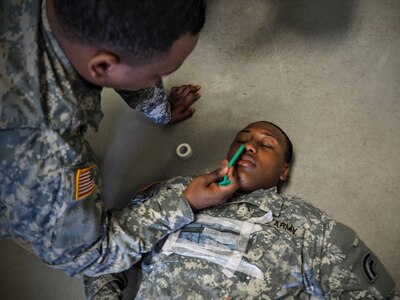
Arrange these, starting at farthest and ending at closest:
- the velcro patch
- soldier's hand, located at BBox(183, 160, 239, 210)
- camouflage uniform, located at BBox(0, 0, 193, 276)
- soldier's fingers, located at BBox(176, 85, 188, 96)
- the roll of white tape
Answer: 1. soldier's fingers, located at BBox(176, 85, 188, 96)
2. the roll of white tape
3. the velcro patch
4. soldier's hand, located at BBox(183, 160, 239, 210)
5. camouflage uniform, located at BBox(0, 0, 193, 276)

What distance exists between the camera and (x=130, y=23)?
845 mm

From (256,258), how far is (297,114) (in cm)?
82

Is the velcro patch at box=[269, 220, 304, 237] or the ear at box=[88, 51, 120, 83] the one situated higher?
the ear at box=[88, 51, 120, 83]

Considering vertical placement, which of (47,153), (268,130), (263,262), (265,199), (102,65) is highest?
(102,65)

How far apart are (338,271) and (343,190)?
17.5 inches

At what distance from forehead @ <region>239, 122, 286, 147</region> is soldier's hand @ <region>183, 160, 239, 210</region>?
1.15ft

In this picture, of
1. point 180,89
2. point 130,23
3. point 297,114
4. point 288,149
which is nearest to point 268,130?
point 288,149

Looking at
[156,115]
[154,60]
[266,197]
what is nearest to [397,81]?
[266,197]

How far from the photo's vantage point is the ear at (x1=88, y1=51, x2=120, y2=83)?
915mm

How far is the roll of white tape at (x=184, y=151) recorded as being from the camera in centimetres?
190

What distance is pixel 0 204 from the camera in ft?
3.75

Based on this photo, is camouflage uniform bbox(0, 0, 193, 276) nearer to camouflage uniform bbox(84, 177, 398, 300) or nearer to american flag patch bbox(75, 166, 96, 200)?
american flag patch bbox(75, 166, 96, 200)

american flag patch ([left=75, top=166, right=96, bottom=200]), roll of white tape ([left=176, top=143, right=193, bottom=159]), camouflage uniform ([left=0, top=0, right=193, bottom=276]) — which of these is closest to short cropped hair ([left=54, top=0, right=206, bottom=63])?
camouflage uniform ([left=0, top=0, right=193, bottom=276])

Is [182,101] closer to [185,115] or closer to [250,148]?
[185,115]
